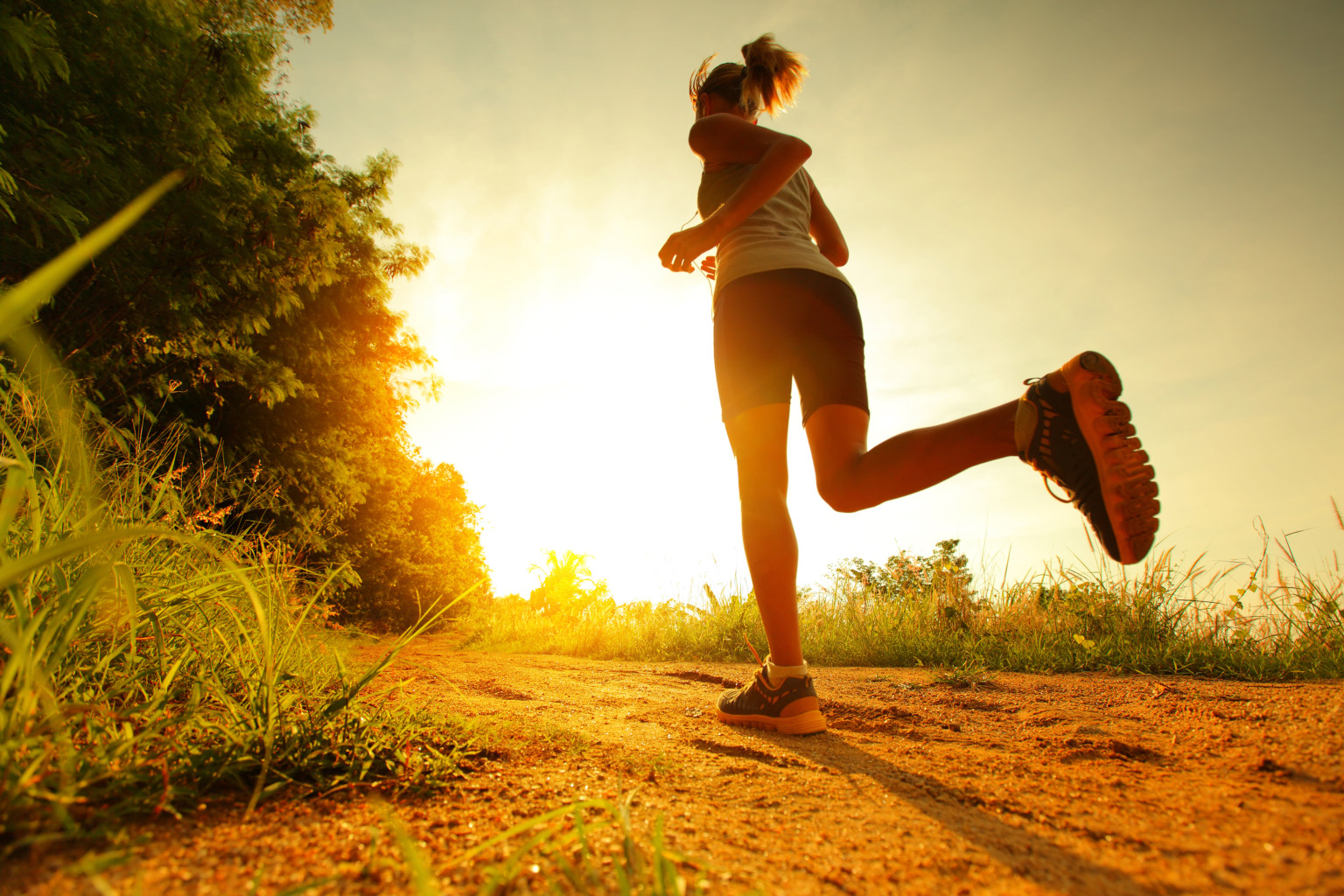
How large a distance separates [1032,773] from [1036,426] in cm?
70

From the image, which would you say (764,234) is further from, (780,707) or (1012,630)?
(1012,630)

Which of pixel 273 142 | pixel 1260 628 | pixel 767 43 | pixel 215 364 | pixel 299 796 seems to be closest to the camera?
pixel 299 796

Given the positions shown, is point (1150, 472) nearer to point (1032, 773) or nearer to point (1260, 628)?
point (1032, 773)

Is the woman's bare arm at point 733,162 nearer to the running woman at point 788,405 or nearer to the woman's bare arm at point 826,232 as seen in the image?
the running woman at point 788,405

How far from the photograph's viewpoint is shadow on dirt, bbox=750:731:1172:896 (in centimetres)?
63

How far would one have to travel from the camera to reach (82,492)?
153 centimetres

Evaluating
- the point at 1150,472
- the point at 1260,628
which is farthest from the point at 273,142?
the point at 1260,628

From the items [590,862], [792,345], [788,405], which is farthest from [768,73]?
[590,862]

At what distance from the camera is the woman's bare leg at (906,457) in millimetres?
1323

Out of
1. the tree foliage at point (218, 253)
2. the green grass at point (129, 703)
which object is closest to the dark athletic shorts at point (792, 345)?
the green grass at point (129, 703)

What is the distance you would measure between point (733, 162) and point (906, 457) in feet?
4.05

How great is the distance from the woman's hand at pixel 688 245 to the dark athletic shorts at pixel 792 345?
18 cm

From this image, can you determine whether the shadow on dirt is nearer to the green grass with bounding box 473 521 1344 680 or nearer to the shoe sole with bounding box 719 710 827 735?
the shoe sole with bounding box 719 710 827 735

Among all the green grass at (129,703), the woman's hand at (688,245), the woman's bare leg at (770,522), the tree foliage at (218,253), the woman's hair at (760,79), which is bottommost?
the green grass at (129,703)
